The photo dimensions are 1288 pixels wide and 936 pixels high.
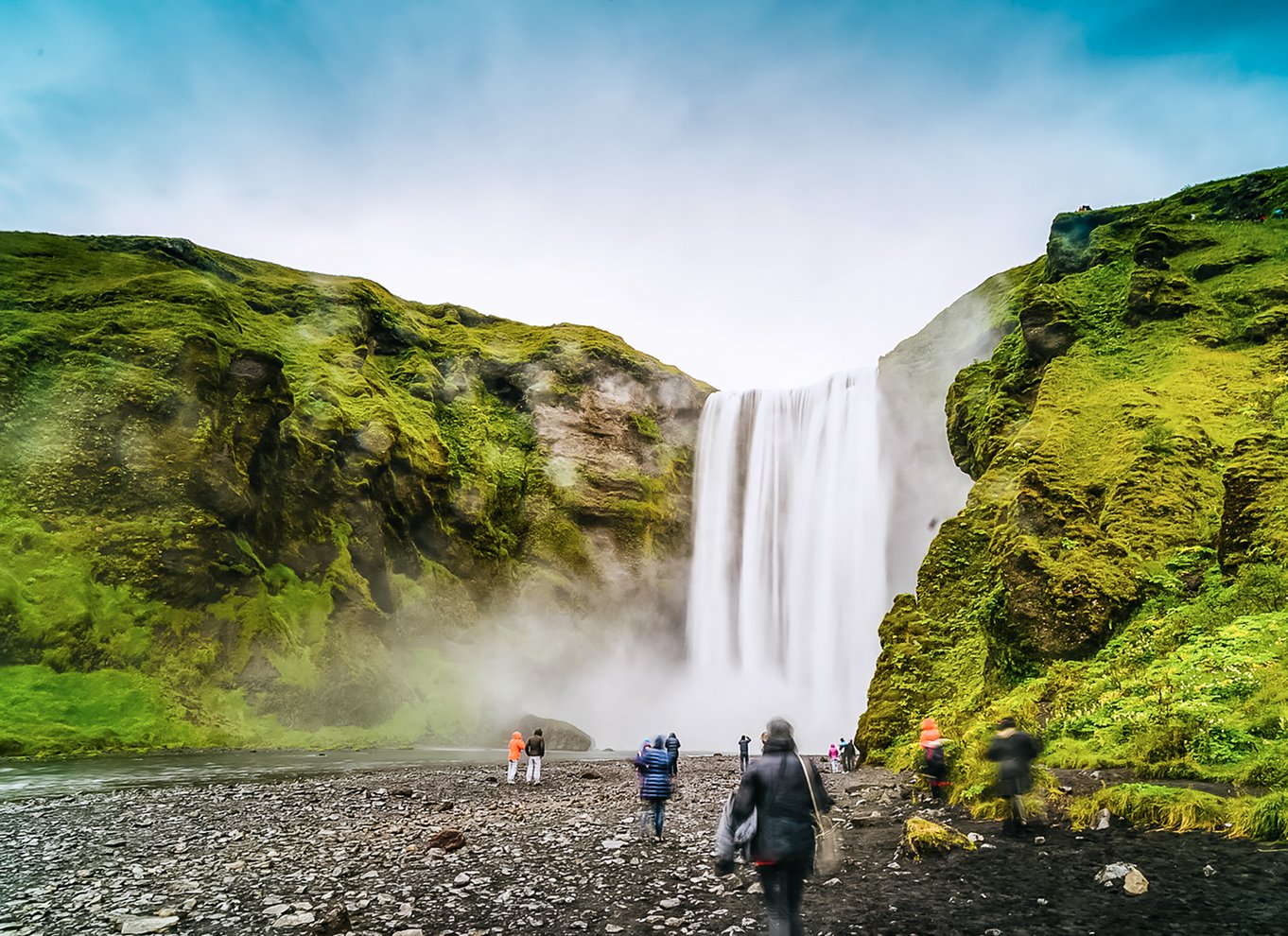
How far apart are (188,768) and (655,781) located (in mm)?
23958

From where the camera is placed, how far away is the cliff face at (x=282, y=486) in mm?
39094

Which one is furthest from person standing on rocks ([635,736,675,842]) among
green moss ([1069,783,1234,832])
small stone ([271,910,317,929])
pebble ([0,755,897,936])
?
green moss ([1069,783,1234,832])

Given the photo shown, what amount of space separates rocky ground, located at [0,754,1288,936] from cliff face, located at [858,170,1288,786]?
4251 mm

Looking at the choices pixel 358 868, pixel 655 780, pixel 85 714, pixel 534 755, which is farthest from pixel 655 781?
pixel 85 714

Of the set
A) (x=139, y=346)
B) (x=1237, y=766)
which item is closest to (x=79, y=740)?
(x=139, y=346)

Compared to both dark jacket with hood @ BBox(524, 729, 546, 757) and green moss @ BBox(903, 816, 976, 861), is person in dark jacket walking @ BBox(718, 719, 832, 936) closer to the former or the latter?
green moss @ BBox(903, 816, 976, 861)

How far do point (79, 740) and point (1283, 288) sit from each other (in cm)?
5322

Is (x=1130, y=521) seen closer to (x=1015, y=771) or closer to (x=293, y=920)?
(x=1015, y=771)

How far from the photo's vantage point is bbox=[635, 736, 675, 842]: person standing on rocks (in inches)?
533

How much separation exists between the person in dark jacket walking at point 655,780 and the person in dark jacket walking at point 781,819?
7296mm

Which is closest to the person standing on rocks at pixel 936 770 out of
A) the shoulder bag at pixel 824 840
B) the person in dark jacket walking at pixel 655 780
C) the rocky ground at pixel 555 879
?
the rocky ground at pixel 555 879

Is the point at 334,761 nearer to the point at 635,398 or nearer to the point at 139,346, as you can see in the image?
the point at 139,346

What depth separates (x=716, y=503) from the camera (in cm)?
6869

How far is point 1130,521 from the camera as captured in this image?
63.7 ft
